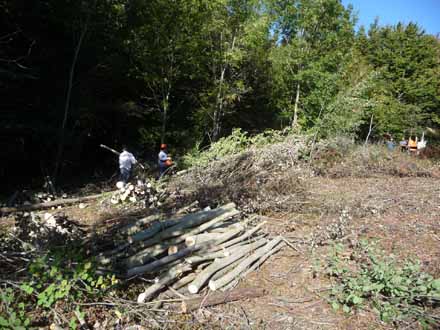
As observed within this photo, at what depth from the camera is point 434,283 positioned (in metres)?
2.97

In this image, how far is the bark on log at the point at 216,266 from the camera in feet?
11.1

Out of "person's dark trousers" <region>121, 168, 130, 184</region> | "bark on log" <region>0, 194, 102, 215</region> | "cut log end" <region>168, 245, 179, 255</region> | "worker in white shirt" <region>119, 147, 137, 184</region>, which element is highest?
"worker in white shirt" <region>119, 147, 137, 184</region>

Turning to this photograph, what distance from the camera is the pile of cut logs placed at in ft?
11.5

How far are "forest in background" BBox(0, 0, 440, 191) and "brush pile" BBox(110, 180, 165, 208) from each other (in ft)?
14.0

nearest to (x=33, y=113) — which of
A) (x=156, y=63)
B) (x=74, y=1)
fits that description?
(x=74, y=1)

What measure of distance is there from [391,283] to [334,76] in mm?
12311

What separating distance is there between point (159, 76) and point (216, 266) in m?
9.74

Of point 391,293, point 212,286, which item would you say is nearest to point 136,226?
point 212,286

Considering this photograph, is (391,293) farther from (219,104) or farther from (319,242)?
(219,104)

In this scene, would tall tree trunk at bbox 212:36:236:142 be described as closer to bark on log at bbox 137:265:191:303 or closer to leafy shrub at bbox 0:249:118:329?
bark on log at bbox 137:265:191:303

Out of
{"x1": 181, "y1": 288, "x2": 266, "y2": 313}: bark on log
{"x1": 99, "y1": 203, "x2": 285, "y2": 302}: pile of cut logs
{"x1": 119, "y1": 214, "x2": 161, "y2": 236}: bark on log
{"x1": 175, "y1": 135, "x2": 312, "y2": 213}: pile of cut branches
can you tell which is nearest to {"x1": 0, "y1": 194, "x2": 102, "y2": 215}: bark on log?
{"x1": 175, "y1": 135, "x2": 312, "y2": 213}: pile of cut branches

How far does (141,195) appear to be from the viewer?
21.6 ft

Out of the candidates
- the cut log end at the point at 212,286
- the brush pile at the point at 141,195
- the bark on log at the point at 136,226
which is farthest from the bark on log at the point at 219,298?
the brush pile at the point at 141,195

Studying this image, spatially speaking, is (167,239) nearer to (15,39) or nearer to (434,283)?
(434,283)
